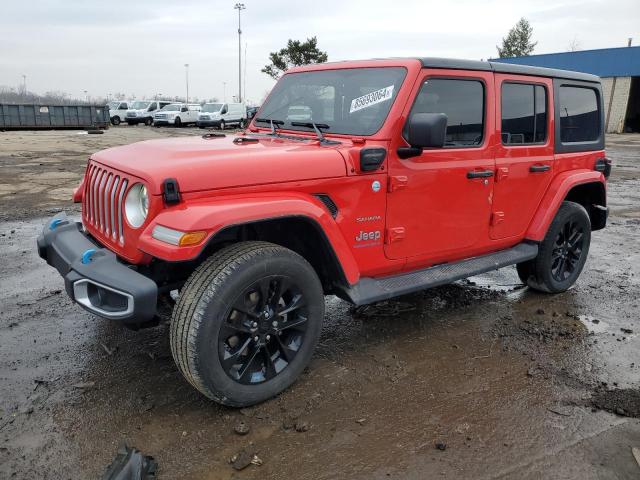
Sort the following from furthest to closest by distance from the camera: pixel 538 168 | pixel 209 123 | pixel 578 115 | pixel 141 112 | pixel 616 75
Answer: pixel 141 112 → pixel 616 75 → pixel 209 123 → pixel 578 115 → pixel 538 168

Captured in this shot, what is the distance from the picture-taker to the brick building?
32.9 metres

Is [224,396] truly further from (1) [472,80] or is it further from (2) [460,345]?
(1) [472,80]

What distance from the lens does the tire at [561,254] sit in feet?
14.9

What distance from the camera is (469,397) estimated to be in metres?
3.08

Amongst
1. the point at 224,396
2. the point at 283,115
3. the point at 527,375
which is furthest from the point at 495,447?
the point at 283,115

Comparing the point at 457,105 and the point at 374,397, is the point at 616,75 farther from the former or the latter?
the point at 374,397

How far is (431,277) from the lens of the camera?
143 inches

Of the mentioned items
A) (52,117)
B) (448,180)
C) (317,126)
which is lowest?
(448,180)

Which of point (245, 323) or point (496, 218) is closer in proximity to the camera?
point (245, 323)

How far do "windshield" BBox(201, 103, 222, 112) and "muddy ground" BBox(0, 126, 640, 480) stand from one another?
27.7 m

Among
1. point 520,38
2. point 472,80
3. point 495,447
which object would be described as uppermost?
point 520,38

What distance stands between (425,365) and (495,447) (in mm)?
874

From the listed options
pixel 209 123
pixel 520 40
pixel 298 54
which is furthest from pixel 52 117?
pixel 520 40

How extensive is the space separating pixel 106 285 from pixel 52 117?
95.7ft
